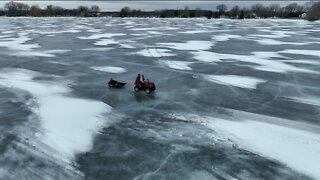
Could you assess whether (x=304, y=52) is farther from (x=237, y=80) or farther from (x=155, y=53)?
(x=237, y=80)

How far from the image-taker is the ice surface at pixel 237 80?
36.0 ft

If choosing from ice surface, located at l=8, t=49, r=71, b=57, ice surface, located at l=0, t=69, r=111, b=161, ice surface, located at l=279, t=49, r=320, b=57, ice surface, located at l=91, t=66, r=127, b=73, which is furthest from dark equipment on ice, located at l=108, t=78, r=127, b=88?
ice surface, located at l=279, t=49, r=320, b=57

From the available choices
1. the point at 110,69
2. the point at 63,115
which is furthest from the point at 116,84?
the point at 110,69

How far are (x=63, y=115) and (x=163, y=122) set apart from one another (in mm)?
2420

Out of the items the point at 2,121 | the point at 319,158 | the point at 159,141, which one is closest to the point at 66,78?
the point at 2,121

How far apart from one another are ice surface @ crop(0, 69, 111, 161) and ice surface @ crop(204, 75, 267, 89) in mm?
4300

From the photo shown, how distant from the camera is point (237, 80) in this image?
1163 centimetres

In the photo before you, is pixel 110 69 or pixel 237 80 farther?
pixel 110 69

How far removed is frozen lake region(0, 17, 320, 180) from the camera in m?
5.75

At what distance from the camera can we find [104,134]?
7.11 m

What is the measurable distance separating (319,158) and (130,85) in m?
6.45

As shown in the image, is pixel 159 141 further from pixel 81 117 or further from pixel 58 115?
pixel 58 115

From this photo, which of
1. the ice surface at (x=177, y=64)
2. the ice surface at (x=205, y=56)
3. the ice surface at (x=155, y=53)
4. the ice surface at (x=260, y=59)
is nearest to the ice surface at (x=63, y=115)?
the ice surface at (x=177, y=64)

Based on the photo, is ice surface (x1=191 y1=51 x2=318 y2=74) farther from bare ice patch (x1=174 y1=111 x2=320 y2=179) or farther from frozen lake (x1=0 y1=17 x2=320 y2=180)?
bare ice patch (x1=174 y1=111 x2=320 y2=179)
